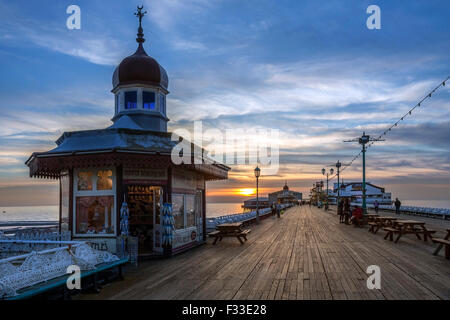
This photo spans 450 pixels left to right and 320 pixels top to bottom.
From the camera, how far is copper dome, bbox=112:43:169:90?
49.9ft

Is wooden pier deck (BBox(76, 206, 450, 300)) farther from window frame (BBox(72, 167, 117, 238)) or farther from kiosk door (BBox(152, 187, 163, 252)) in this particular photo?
window frame (BBox(72, 167, 117, 238))

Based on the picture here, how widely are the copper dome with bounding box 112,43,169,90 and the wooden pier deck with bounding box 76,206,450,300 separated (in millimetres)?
6846

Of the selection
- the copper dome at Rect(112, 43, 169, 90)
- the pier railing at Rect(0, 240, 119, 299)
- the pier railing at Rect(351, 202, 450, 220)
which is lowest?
the pier railing at Rect(351, 202, 450, 220)

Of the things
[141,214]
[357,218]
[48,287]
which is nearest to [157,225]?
[141,214]

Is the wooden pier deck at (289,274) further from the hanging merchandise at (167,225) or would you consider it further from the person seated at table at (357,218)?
the person seated at table at (357,218)

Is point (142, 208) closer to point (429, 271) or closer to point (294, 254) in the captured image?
point (294, 254)

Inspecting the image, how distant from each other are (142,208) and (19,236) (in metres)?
4.30

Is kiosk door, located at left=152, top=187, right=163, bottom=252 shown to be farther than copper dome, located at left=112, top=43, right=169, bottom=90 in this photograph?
No

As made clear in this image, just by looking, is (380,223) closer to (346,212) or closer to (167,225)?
(346,212)

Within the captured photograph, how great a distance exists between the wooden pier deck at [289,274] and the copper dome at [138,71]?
6846 mm

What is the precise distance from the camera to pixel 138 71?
1523cm

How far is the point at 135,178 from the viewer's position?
12086 mm

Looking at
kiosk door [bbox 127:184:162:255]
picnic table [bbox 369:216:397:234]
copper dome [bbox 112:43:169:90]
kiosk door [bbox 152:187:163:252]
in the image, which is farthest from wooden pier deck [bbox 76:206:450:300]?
copper dome [bbox 112:43:169:90]
